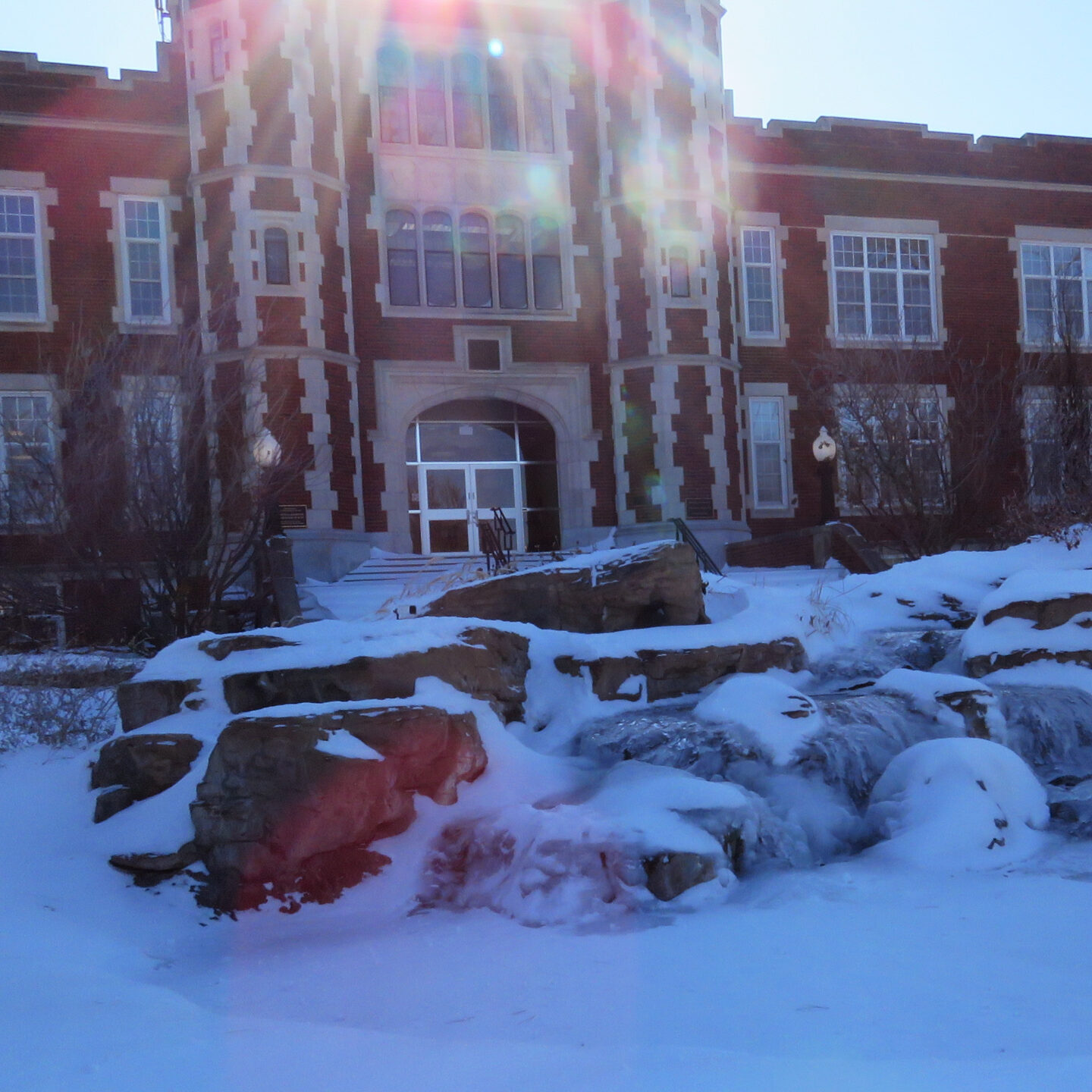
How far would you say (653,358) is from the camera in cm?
2244

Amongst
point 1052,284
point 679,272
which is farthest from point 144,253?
point 1052,284

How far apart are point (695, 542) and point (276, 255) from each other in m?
8.28

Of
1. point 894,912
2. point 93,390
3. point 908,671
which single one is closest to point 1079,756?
point 908,671

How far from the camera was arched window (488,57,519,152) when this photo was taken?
75.7ft

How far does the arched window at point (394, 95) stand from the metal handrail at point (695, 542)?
8.36 m

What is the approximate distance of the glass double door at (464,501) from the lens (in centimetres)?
2288

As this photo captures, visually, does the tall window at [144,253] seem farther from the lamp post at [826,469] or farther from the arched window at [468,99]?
the lamp post at [826,469]

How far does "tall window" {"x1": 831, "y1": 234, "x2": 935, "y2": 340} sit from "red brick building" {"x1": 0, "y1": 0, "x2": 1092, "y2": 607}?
0.06 metres

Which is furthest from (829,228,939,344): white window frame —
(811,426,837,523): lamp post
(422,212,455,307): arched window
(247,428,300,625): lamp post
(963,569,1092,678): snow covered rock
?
(963,569,1092,678): snow covered rock

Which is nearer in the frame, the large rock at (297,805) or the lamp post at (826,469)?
the large rock at (297,805)

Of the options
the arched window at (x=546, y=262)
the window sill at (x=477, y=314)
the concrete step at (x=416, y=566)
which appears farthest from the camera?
the arched window at (x=546, y=262)

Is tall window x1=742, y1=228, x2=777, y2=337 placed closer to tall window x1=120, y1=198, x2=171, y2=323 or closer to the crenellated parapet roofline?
the crenellated parapet roofline

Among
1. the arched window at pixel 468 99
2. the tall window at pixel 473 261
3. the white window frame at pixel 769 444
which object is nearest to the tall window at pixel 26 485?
the tall window at pixel 473 261

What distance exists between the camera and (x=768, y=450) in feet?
80.7
